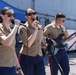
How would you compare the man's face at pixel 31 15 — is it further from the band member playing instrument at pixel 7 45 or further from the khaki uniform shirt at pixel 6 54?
the khaki uniform shirt at pixel 6 54

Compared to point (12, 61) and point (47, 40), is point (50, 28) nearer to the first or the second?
point (47, 40)

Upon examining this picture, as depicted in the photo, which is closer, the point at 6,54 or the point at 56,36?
the point at 6,54

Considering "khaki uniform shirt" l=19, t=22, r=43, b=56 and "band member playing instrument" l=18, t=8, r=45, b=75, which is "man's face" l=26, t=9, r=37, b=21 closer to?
"band member playing instrument" l=18, t=8, r=45, b=75

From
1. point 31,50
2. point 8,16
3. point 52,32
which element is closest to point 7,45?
point 8,16

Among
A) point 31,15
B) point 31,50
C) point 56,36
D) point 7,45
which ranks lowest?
point 31,50

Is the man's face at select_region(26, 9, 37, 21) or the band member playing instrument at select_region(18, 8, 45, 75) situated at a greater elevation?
the man's face at select_region(26, 9, 37, 21)

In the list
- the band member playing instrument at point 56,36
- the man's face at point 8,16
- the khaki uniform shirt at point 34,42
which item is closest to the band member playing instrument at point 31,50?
the khaki uniform shirt at point 34,42

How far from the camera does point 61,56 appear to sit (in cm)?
440

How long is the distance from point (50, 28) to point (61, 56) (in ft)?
1.77

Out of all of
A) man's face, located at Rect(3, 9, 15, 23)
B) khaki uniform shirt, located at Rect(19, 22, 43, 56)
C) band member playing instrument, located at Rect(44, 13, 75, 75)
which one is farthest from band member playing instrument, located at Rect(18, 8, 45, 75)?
band member playing instrument, located at Rect(44, 13, 75, 75)

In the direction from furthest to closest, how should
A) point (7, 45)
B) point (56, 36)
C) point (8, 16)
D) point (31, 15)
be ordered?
point (56, 36) < point (31, 15) < point (8, 16) < point (7, 45)

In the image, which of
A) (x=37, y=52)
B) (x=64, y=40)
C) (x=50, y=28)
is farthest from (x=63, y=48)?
(x=37, y=52)

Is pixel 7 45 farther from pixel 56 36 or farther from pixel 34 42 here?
pixel 56 36

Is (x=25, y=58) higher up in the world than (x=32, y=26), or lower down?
lower down
